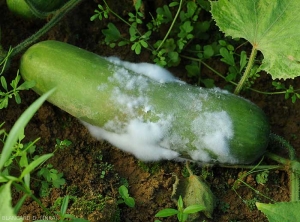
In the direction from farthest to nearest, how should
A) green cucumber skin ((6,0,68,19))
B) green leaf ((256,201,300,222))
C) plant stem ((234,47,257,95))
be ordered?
1. green cucumber skin ((6,0,68,19))
2. plant stem ((234,47,257,95))
3. green leaf ((256,201,300,222))

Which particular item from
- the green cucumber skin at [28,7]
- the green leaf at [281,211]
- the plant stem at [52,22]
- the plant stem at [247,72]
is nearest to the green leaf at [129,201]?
the green leaf at [281,211]

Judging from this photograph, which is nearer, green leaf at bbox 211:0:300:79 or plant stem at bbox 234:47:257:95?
green leaf at bbox 211:0:300:79

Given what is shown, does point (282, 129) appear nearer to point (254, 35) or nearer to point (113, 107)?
point (254, 35)

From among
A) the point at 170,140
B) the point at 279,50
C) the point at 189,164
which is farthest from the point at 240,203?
the point at 279,50

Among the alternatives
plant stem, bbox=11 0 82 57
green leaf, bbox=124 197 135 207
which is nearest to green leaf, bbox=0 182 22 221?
green leaf, bbox=124 197 135 207

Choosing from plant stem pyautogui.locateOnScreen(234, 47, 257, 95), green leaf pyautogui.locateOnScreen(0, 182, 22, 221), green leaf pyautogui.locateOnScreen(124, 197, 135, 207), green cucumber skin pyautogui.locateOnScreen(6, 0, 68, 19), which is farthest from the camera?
green cucumber skin pyautogui.locateOnScreen(6, 0, 68, 19)

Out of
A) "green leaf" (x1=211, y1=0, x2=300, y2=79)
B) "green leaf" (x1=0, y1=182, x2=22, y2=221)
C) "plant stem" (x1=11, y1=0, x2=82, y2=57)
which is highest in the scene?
"green leaf" (x1=211, y1=0, x2=300, y2=79)

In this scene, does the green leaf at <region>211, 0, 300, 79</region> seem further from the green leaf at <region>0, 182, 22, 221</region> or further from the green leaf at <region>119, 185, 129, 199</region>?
the green leaf at <region>0, 182, 22, 221</region>
